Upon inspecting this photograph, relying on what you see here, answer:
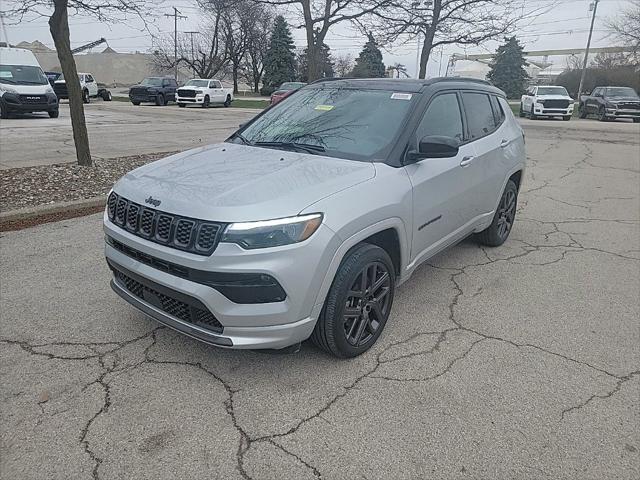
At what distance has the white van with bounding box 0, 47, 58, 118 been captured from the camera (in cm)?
1739

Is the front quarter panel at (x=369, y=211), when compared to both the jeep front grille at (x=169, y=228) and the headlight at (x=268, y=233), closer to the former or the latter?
the headlight at (x=268, y=233)

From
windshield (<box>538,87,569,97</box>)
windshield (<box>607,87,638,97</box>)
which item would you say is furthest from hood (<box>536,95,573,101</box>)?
windshield (<box>607,87,638,97</box>)

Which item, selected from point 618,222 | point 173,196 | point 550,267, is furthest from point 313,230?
point 618,222

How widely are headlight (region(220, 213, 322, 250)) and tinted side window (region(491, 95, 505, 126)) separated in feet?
10.9

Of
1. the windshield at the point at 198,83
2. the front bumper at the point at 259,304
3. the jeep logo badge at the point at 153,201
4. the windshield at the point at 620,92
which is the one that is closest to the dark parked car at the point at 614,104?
the windshield at the point at 620,92

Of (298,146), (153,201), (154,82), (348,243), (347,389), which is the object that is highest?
(154,82)

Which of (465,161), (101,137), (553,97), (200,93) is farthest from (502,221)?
(200,93)

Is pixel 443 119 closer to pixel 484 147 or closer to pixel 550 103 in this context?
pixel 484 147

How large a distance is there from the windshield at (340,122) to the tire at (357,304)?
29.6 inches

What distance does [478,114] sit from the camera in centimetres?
463

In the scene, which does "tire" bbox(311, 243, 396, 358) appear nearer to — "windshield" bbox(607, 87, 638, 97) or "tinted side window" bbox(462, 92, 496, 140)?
"tinted side window" bbox(462, 92, 496, 140)

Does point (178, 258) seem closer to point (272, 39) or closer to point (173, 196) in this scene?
point (173, 196)

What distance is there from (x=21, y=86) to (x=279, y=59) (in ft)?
129

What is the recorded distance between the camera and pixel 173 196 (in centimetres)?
273
